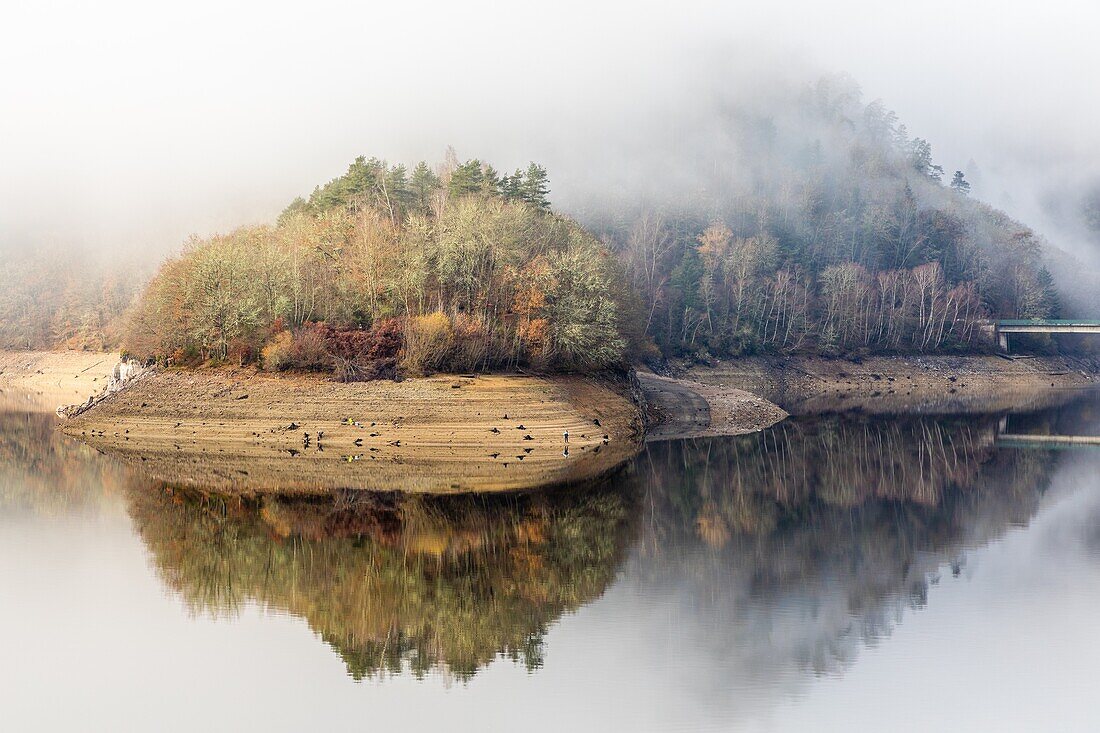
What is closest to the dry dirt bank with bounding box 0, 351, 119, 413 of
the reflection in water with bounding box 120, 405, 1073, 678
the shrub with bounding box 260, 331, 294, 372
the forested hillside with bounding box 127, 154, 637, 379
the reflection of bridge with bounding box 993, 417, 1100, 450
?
the forested hillside with bounding box 127, 154, 637, 379

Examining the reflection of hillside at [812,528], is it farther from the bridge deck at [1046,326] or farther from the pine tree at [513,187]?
the bridge deck at [1046,326]

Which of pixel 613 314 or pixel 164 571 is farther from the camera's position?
pixel 613 314

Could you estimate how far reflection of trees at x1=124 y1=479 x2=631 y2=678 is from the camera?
27.2 metres

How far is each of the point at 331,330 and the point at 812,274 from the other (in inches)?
3890

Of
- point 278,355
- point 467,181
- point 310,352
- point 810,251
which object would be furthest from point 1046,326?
point 278,355

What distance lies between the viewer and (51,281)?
188 meters

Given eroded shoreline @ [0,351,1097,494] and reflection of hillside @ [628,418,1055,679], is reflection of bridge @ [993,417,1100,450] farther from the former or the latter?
eroded shoreline @ [0,351,1097,494]

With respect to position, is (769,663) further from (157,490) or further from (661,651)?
(157,490)

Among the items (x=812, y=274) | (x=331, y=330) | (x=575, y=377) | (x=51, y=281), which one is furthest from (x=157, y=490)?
(x=51, y=281)

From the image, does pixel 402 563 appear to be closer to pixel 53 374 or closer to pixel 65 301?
pixel 53 374

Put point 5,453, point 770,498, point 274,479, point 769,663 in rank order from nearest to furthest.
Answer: point 769,663 < point 770,498 < point 274,479 < point 5,453

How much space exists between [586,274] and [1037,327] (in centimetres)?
9241

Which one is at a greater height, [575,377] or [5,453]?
[575,377]

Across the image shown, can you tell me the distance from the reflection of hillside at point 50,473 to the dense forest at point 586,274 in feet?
33.0
